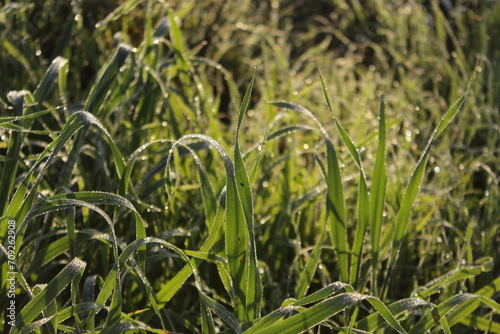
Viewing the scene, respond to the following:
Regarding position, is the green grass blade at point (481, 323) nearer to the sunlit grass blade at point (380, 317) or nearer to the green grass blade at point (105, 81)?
the sunlit grass blade at point (380, 317)

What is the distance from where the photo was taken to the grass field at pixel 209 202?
1.14m

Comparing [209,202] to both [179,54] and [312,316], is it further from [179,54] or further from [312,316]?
[179,54]

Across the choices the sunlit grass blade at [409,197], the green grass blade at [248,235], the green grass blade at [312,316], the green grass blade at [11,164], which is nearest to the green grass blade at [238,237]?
the green grass blade at [248,235]

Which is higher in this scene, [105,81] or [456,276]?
[105,81]

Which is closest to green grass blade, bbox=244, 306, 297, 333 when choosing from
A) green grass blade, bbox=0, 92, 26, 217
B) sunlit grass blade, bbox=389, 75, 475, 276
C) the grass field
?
the grass field

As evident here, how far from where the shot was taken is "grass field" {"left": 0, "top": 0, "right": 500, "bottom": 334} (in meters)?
1.14

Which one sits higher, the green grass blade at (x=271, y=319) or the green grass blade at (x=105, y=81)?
the green grass blade at (x=105, y=81)

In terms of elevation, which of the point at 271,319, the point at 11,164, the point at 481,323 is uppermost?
the point at 11,164

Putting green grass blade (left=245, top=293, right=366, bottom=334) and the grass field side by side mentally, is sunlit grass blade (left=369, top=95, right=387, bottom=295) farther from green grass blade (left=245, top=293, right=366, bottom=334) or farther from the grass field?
green grass blade (left=245, top=293, right=366, bottom=334)

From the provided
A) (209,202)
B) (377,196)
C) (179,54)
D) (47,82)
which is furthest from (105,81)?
(377,196)

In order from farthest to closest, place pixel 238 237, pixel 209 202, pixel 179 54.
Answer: pixel 179 54 < pixel 209 202 < pixel 238 237

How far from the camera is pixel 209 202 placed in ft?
4.21

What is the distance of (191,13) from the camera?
109 inches

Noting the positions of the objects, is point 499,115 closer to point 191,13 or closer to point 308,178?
point 308,178
